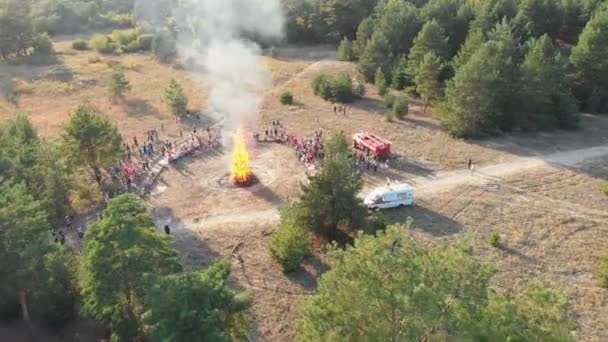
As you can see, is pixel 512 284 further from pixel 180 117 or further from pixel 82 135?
pixel 180 117

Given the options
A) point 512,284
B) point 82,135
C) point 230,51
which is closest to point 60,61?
point 230,51

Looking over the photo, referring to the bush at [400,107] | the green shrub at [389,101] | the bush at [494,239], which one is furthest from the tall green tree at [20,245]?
the green shrub at [389,101]

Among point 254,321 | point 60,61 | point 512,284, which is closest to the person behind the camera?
point 254,321

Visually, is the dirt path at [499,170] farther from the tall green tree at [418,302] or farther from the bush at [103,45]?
the bush at [103,45]

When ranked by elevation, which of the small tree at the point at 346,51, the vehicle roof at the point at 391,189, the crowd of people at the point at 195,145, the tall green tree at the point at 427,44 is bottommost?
the crowd of people at the point at 195,145

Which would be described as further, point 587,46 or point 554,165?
point 587,46

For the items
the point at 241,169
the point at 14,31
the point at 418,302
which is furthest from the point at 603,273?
the point at 14,31

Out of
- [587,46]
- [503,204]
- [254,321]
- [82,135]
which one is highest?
[587,46]

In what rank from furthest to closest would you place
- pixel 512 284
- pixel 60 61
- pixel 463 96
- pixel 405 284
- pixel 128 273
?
pixel 60 61 → pixel 463 96 → pixel 512 284 → pixel 128 273 → pixel 405 284
